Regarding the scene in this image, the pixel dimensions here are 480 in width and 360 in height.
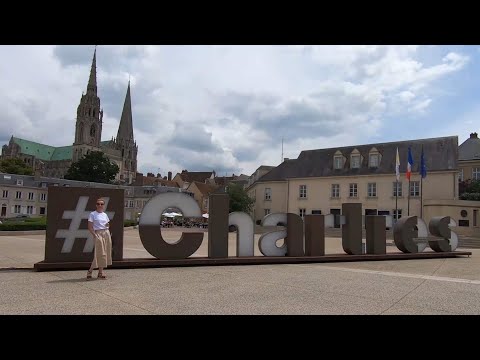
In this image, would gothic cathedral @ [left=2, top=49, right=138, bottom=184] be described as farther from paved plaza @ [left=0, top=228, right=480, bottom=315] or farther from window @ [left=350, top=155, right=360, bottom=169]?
→ paved plaza @ [left=0, top=228, right=480, bottom=315]

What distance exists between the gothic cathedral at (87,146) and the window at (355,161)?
4026 inches

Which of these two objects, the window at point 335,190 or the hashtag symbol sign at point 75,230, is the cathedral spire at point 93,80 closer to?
the window at point 335,190

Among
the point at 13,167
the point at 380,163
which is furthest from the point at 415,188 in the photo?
the point at 13,167

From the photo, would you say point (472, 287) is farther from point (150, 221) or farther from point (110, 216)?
point (110, 216)

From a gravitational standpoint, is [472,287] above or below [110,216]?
below

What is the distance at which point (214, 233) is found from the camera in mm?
14023

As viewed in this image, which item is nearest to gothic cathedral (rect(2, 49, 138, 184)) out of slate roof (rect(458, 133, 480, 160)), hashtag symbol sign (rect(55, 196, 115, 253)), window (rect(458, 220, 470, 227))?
slate roof (rect(458, 133, 480, 160))

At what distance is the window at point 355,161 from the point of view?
184 ft

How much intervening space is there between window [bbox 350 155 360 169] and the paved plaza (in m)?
44.0

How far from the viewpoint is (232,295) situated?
8.31 metres

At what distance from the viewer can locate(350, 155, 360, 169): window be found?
56156 millimetres
